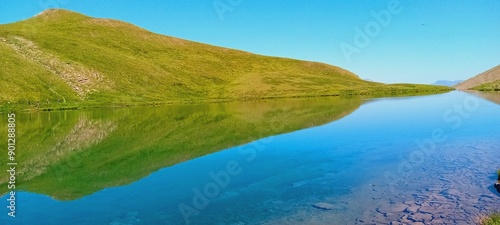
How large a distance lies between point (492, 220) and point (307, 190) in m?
8.87

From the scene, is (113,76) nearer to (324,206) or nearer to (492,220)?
(324,206)

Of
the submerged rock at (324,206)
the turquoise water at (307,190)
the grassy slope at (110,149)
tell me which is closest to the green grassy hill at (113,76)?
the grassy slope at (110,149)

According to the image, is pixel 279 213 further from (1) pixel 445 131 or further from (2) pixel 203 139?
(1) pixel 445 131

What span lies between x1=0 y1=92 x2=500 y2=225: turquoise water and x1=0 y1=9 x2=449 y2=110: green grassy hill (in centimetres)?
8971

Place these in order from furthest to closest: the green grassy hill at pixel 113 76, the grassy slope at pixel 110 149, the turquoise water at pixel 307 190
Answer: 1. the green grassy hill at pixel 113 76
2. the grassy slope at pixel 110 149
3. the turquoise water at pixel 307 190

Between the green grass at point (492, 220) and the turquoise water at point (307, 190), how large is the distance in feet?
1.74

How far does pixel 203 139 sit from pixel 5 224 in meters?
24.4

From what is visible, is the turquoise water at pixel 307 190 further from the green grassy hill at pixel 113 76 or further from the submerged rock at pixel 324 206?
the green grassy hill at pixel 113 76

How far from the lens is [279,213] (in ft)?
53.4

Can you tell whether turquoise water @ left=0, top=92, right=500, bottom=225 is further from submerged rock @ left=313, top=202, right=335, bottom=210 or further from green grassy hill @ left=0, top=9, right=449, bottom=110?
green grassy hill @ left=0, top=9, right=449, bottom=110

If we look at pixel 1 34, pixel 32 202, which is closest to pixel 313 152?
pixel 32 202

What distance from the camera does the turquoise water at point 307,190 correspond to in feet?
51.9

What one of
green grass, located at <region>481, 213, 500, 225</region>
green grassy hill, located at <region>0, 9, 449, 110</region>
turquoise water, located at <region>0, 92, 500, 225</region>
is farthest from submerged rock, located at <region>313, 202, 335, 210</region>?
green grassy hill, located at <region>0, 9, 449, 110</region>

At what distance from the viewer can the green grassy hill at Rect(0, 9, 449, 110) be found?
113 m
